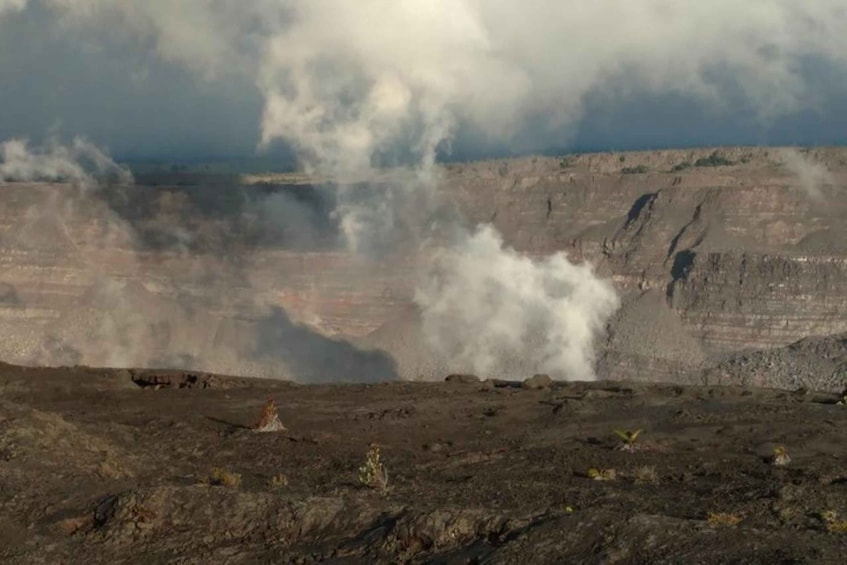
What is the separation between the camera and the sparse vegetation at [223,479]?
18.7m

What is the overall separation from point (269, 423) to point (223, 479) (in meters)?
7.14

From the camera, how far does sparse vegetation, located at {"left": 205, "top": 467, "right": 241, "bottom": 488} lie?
18703 mm

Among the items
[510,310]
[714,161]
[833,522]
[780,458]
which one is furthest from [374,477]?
[714,161]

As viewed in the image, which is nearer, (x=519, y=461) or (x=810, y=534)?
(x=810, y=534)

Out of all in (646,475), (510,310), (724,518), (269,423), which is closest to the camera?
(724,518)

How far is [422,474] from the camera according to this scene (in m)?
20.8

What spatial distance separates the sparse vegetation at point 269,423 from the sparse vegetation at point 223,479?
5.91m

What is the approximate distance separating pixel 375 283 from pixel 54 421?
161 ft

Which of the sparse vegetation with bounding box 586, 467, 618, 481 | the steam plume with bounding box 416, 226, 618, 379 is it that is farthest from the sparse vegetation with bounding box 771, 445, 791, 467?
the steam plume with bounding box 416, 226, 618, 379

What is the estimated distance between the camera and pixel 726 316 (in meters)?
64.6

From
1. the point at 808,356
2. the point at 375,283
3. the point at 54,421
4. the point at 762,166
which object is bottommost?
the point at 54,421

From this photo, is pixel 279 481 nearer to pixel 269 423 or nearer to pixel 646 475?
pixel 646 475

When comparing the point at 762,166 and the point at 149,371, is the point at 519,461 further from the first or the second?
the point at 762,166

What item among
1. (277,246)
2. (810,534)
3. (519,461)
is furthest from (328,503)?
(277,246)
